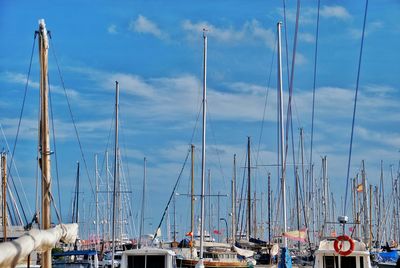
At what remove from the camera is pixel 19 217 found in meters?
51.0

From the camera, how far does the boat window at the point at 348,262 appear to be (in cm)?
3641

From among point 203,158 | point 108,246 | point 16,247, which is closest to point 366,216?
point 108,246

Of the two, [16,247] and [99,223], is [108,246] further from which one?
[16,247]

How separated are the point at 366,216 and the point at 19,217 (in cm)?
4222

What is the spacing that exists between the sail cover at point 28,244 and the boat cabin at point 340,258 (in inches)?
633

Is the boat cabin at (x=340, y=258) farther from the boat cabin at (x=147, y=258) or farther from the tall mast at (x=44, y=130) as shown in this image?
the tall mast at (x=44, y=130)

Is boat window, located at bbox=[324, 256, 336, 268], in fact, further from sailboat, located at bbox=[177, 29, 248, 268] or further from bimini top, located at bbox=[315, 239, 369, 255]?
sailboat, located at bbox=[177, 29, 248, 268]

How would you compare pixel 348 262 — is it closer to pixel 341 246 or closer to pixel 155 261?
pixel 341 246

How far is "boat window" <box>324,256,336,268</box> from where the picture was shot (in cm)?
3666

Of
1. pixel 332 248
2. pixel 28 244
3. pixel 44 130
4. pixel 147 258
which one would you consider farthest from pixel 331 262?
pixel 28 244

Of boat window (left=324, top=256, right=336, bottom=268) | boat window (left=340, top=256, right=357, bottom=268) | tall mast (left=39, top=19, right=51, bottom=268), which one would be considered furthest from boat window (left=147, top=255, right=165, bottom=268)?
tall mast (left=39, top=19, right=51, bottom=268)

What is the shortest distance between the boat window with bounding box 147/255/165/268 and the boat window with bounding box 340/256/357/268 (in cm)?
806

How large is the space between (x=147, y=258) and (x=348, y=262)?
9100mm

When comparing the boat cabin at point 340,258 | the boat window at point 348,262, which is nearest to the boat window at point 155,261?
the boat cabin at point 340,258
